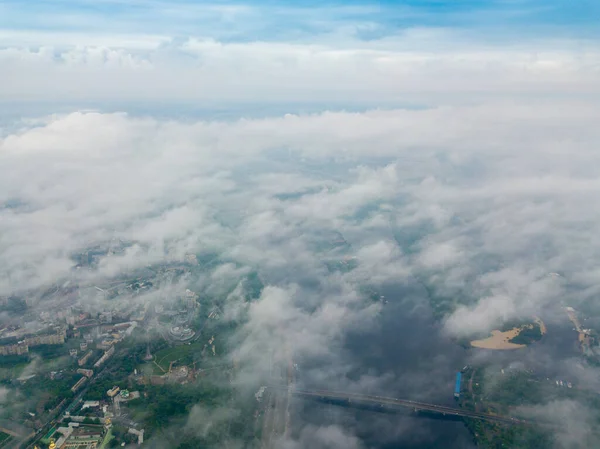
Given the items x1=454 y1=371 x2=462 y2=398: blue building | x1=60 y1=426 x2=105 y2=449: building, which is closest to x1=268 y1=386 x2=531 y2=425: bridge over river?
x1=454 y1=371 x2=462 y2=398: blue building

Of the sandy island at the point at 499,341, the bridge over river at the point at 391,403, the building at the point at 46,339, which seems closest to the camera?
the bridge over river at the point at 391,403

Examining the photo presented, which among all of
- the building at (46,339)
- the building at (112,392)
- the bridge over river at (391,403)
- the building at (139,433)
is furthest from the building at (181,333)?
the building at (139,433)

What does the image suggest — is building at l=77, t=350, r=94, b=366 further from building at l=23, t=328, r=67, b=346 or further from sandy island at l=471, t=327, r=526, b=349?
sandy island at l=471, t=327, r=526, b=349

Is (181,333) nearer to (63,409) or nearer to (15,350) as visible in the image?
(63,409)

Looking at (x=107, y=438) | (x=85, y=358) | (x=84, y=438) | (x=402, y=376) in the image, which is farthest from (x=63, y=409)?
(x=402, y=376)

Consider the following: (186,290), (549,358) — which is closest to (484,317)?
(549,358)

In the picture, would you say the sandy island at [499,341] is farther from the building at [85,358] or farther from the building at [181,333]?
the building at [85,358]
